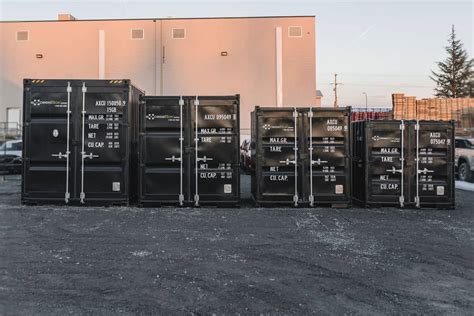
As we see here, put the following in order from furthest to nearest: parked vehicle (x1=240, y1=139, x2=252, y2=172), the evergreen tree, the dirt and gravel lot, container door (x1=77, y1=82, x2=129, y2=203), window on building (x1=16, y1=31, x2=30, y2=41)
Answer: the evergreen tree → window on building (x1=16, y1=31, x2=30, y2=41) → parked vehicle (x1=240, y1=139, x2=252, y2=172) → container door (x1=77, y1=82, x2=129, y2=203) → the dirt and gravel lot

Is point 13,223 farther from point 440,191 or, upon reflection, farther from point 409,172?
point 440,191

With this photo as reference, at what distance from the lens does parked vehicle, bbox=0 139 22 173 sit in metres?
19.8

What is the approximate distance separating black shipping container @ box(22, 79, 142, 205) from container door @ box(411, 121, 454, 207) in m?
6.70

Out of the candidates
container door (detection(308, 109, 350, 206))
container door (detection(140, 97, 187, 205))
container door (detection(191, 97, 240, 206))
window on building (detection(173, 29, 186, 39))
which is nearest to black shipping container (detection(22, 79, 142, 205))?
container door (detection(140, 97, 187, 205))

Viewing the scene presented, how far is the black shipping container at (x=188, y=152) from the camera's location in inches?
401

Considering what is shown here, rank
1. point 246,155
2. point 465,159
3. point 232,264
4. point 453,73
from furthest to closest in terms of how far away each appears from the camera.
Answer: point 453,73, point 246,155, point 465,159, point 232,264

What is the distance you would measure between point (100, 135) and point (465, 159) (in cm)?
1356

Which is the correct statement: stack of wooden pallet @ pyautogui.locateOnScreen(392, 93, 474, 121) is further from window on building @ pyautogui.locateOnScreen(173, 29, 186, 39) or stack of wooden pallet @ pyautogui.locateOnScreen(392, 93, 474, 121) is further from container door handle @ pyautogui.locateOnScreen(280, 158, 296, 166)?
container door handle @ pyautogui.locateOnScreen(280, 158, 296, 166)

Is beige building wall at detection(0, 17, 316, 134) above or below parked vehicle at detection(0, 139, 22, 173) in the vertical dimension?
above

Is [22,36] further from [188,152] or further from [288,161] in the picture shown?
[288,161]

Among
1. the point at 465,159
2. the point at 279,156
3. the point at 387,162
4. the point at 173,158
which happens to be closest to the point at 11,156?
the point at 173,158

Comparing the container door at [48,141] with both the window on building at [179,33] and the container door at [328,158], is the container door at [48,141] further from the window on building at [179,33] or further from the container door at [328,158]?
the window on building at [179,33]

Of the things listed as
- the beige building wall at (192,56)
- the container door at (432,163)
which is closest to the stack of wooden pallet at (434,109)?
A: the beige building wall at (192,56)

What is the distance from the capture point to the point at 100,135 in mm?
10148
